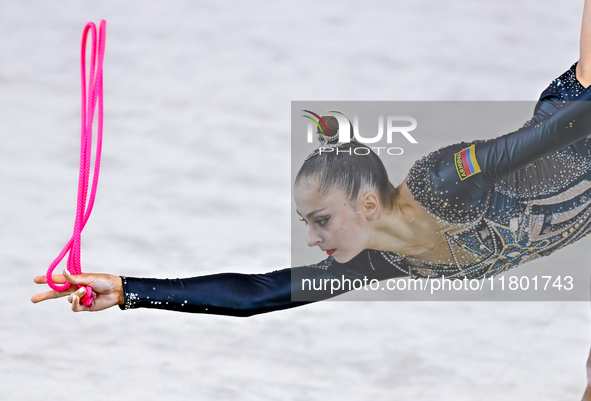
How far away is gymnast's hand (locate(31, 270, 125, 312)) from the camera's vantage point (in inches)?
44.5

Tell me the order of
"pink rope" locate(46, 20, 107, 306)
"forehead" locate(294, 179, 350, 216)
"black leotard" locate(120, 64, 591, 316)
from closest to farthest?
"pink rope" locate(46, 20, 107, 306)
"black leotard" locate(120, 64, 591, 316)
"forehead" locate(294, 179, 350, 216)

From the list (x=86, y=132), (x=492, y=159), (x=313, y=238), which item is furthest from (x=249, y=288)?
(x=492, y=159)

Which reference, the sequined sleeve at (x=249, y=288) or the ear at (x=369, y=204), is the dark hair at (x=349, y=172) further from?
the sequined sleeve at (x=249, y=288)

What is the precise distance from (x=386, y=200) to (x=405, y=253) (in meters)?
0.14

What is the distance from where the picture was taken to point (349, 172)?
1.44 meters

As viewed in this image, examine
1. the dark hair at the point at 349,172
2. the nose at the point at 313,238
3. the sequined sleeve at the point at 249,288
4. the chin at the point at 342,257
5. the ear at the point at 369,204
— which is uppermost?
the dark hair at the point at 349,172

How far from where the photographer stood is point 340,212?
1.45m

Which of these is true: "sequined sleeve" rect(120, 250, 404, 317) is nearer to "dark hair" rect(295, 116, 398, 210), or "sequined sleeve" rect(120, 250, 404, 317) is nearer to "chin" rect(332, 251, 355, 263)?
"chin" rect(332, 251, 355, 263)

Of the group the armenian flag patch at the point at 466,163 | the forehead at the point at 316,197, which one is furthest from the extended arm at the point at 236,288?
the armenian flag patch at the point at 466,163

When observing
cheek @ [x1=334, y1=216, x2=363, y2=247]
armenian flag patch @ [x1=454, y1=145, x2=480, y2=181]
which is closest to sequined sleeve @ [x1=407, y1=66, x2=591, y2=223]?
armenian flag patch @ [x1=454, y1=145, x2=480, y2=181]

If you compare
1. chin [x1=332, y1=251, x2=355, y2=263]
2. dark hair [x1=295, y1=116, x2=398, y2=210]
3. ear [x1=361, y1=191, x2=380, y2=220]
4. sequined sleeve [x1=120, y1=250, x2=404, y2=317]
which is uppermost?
dark hair [x1=295, y1=116, x2=398, y2=210]

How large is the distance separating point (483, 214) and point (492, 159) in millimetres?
181

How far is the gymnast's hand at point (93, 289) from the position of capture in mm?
1131

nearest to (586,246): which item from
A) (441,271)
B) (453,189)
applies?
(441,271)
